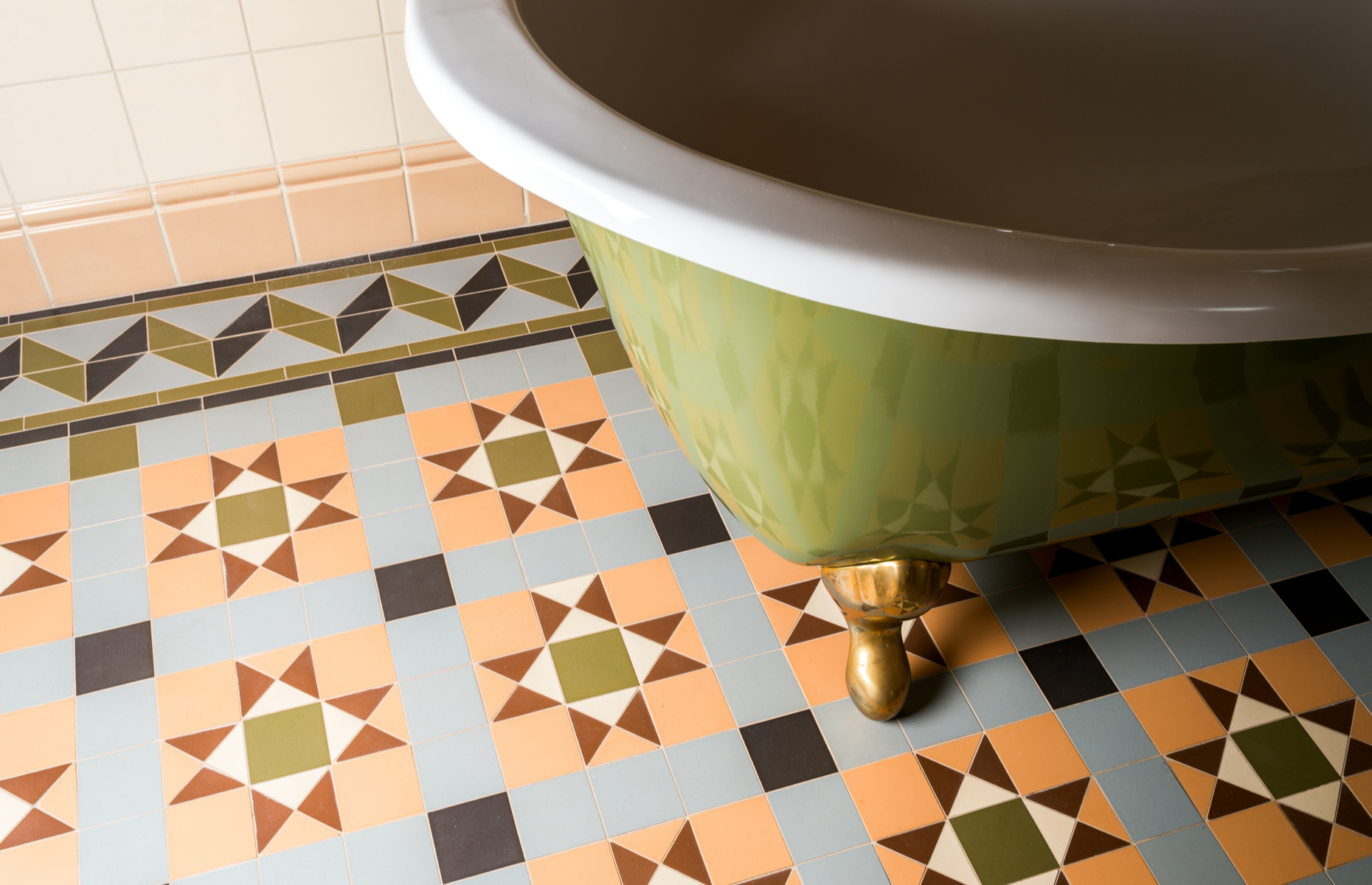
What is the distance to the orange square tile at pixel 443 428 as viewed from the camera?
1.32 m

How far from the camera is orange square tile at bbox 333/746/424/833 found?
3.22 ft

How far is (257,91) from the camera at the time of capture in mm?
1415

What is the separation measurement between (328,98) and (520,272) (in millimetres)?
358

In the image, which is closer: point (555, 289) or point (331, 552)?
point (331, 552)

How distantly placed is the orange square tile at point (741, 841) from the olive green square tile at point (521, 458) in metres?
0.48

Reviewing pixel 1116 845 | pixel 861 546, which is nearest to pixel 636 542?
pixel 861 546

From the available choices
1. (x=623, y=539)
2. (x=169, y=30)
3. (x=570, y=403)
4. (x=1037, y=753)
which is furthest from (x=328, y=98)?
(x=1037, y=753)

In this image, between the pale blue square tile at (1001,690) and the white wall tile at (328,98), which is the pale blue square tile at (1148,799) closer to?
the pale blue square tile at (1001,690)

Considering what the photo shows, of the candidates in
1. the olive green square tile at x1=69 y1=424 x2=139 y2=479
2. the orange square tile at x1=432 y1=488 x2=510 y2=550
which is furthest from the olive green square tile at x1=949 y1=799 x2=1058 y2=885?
the olive green square tile at x1=69 y1=424 x2=139 y2=479

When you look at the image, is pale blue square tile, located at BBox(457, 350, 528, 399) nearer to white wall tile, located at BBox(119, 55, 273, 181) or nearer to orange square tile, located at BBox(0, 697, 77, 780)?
white wall tile, located at BBox(119, 55, 273, 181)

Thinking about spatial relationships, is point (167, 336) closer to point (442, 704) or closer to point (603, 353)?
point (603, 353)

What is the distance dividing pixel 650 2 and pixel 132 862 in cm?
94

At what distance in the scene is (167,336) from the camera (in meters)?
1.45

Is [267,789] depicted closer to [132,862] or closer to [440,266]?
[132,862]
